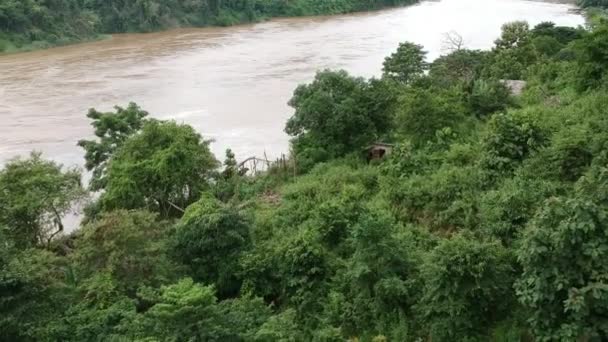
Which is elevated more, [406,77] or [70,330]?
[406,77]

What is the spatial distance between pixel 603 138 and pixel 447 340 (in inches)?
177

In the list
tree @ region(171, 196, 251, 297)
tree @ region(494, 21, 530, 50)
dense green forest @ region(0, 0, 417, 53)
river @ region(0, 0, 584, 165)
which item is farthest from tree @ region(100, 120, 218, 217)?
dense green forest @ region(0, 0, 417, 53)

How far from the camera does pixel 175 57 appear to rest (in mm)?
35188

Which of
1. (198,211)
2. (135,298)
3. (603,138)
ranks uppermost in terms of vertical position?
(603,138)

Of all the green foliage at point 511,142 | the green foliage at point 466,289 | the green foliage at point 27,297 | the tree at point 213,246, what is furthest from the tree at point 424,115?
the green foliage at point 27,297

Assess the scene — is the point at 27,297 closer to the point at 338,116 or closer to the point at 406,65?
the point at 338,116

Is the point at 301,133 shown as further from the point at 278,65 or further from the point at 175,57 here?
the point at 175,57

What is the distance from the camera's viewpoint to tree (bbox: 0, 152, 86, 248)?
12.1 m

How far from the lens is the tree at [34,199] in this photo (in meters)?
12.1

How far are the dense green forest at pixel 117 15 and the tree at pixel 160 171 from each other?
2742 centimetres

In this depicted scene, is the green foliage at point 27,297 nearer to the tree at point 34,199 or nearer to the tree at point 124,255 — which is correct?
the tree at point 124,255

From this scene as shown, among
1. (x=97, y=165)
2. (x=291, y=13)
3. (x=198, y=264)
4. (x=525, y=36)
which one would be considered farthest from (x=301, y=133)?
(x=291, y=13)

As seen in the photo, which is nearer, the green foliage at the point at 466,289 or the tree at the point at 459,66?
the green foliage at the point at 466,289

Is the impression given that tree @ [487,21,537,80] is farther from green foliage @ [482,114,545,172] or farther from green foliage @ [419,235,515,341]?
green foliage @ [419,235,515,341]
